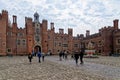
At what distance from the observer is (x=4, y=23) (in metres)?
65.0

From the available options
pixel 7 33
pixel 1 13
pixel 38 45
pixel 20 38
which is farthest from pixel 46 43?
pixel 1 13

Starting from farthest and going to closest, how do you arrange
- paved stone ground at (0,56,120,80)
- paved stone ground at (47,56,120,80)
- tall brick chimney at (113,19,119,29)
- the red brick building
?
1. tall brick chimney at (113,19,119,29)
2. the red brick building
3. paved stone ground at (47,56,120,80)
4. paved stone ground at (0,56,120,80)

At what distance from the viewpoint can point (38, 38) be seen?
242 feet

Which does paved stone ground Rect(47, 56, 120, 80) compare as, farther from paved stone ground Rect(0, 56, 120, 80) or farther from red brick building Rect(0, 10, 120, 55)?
red brick building Rect(0, 10, 120, 55)

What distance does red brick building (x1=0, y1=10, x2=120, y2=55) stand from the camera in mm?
67000

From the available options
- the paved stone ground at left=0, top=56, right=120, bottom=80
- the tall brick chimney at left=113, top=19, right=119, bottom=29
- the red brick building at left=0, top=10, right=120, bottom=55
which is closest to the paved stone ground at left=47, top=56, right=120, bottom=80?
the paved stone ground at left=0, top=56, right=120, bottom=80

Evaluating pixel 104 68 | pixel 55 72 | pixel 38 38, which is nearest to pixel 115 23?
pixel 38 38

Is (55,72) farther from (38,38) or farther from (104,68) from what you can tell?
(38,38)

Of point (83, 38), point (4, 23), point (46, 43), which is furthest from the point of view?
point (83, 38)

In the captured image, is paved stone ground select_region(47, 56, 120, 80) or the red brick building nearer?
paved stone ground select_region(47, 56, 120, 80)

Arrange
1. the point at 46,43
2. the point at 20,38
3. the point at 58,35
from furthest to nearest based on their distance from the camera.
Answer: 1. the point at 58,35
2. the point at 46,43
3. the point at 20,38

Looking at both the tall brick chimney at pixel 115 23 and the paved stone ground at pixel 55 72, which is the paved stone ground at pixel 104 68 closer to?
the paved stone ground at pixel 55 72

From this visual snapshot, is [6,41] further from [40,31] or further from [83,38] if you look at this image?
[83,38]

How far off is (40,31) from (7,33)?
41.8 ft
